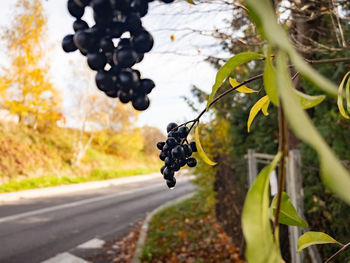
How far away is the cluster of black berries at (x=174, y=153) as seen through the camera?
23.6 inches

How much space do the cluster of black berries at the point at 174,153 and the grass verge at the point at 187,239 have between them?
337 cm

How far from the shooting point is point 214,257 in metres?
3.78

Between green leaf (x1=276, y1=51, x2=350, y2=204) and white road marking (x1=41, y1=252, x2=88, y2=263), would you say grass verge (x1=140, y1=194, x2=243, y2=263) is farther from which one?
green leaf (x1=276, y1=51, x2=350, y2=204)

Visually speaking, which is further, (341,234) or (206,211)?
(206,211)

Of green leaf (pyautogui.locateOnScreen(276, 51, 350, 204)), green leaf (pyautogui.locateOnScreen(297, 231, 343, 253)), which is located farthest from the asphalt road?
green leaf (pyautogui.locateOnScreen(276, 51, 350, 204))

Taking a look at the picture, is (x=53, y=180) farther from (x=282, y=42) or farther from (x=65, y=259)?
(x=282, y=42)

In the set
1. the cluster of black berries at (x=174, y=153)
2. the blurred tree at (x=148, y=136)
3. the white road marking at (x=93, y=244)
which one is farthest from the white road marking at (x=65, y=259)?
the blurred tree at (x=148, y=136)

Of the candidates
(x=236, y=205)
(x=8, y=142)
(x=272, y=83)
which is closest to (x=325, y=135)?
(x=236, y=205)

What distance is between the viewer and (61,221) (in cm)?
621

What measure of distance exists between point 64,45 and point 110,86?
133 millimetres

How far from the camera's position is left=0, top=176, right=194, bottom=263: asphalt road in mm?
4574

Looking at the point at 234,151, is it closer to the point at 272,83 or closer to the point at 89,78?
the point at 272,83

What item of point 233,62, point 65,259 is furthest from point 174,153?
point 65,259

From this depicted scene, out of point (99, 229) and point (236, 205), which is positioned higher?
point (236, 205)
